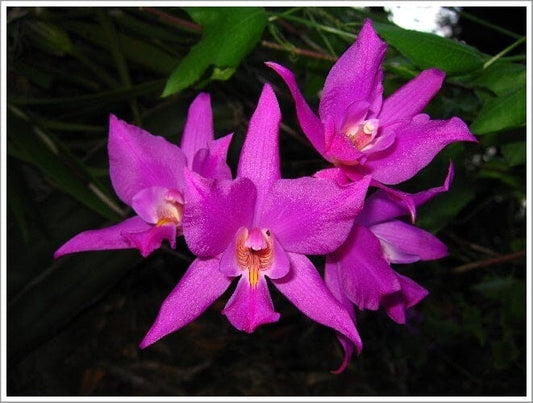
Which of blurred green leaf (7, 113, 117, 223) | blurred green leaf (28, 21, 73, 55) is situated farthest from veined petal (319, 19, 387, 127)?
blurred green leaf (28, 21, 73, 55)

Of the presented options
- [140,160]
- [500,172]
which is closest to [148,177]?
[140,160]

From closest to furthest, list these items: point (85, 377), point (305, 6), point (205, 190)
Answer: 1. point (205, 190)
2. point (305, 6)
3. point (85, 377)

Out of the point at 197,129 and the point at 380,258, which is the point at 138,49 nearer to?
the point at 197,129

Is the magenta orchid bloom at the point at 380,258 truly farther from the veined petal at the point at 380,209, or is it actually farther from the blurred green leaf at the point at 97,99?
the blurred green leaf at the point at 97,99

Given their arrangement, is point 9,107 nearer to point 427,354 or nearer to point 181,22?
point 181,22

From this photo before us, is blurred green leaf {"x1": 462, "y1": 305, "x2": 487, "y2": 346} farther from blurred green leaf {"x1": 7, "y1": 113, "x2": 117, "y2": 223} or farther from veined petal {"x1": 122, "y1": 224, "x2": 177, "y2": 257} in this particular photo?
veined petal {"x1": 122, "y1": 224, "x2": 177, "y2": 257}

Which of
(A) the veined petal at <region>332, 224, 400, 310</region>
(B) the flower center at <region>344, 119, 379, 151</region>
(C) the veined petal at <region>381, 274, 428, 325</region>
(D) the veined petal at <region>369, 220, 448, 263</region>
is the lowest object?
(C) the veined petal at <region>381, 274, 428, 325</region>

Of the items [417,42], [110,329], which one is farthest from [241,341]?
[417,42]
